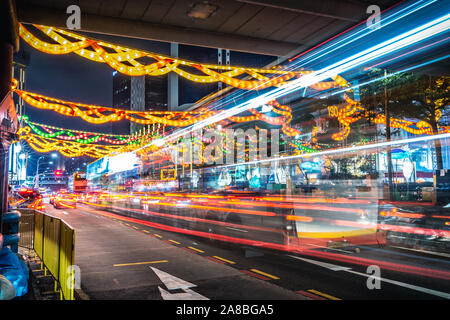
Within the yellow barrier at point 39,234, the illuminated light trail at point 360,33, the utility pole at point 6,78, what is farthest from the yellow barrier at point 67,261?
the illuminated light trail at point 360,33

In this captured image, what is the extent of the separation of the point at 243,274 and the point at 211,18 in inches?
303

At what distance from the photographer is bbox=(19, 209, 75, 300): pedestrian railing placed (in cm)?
555

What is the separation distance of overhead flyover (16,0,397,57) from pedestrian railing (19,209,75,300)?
6008 mm

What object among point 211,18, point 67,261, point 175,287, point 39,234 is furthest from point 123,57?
point 175,287

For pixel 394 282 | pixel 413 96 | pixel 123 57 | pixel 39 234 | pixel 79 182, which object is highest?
pixel 413 96

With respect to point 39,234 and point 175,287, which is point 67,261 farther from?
point 39,234

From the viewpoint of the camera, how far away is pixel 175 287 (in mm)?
6652

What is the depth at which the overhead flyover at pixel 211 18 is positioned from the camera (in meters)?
9.34

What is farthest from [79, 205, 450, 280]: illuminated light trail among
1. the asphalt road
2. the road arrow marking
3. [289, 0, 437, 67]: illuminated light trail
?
[289, 0, 437, 67]: illuminated light trail

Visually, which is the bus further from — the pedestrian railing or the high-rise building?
the high-rise building

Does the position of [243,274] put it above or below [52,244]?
below

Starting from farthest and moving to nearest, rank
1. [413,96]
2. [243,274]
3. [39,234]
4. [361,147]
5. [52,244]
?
[361,147], [413,96], [39,234], [243,274], [52,244]
